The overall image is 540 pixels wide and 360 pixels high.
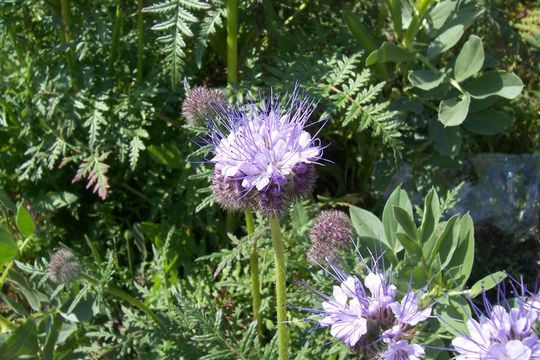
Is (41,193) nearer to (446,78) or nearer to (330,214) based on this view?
(330,214)

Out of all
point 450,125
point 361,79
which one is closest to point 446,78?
point 450,125

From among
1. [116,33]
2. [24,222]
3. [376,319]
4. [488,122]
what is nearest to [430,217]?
[376,319]

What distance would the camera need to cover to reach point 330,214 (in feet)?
7.80

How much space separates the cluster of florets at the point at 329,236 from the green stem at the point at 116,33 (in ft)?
4.45

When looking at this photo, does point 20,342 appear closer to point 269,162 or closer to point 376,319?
point 269,162

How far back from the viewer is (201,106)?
95.0 inches

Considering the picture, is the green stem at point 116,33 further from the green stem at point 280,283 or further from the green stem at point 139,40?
the green stem at point 280,283

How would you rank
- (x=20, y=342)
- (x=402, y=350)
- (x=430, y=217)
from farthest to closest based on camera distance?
1. (x=20, y=342)
2. (x=430, y=217)
3. (x=402, y=350)

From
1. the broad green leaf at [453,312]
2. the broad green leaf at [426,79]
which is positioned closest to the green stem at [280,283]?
the broad green leaf at [453,312]

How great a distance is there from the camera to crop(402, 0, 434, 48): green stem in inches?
111

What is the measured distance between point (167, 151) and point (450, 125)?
1137 millimetres

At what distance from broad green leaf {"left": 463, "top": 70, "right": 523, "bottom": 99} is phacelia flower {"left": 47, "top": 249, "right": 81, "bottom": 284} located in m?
1.60

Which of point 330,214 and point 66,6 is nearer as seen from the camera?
point 330,214

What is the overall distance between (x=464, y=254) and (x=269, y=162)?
2.15 feet
